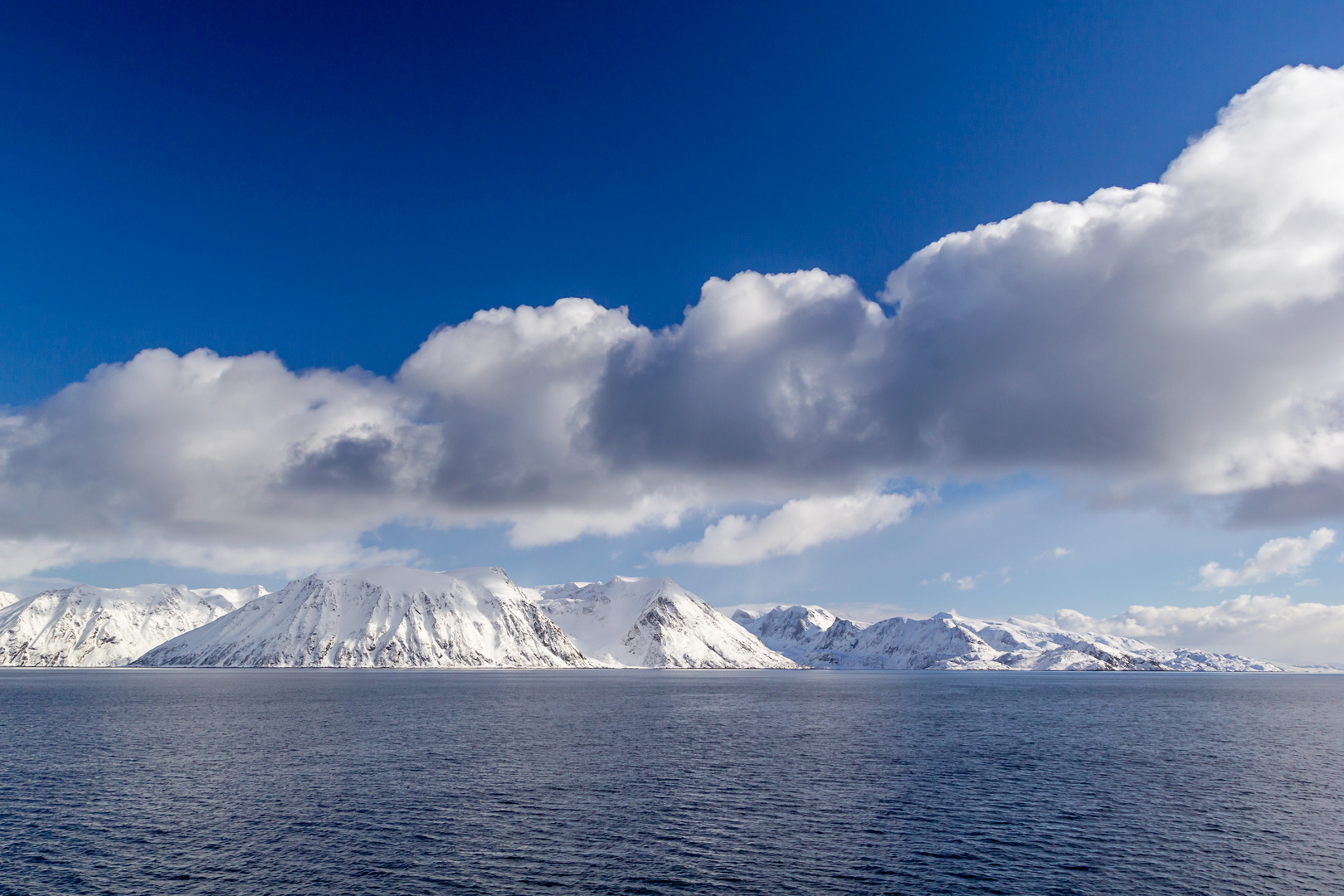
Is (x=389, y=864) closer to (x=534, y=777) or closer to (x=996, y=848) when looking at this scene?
(x=534, y=777)

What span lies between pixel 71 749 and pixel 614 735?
69350 mm

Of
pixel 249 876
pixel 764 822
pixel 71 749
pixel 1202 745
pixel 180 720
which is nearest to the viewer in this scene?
pixel 249 876

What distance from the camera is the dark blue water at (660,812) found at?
46875 mm

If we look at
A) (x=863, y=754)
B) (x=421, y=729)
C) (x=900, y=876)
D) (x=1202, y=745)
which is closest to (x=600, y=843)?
(x=900, y=876)

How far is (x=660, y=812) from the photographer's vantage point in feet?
207

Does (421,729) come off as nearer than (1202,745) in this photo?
No

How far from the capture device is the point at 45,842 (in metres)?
52.8

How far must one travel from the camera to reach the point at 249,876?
1828 inches

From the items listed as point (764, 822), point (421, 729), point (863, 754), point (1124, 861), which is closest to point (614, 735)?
point (421, 729)

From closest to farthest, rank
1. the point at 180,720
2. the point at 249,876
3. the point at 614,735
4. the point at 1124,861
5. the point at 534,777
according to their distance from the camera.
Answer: the point at 249,876 → the point at 1124,861 → the point at 534,777 → the point at 614,735 → the point at 180,720

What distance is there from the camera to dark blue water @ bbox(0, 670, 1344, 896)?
154 ft

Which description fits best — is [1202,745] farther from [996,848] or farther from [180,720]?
[180,720]

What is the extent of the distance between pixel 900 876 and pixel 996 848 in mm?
10164

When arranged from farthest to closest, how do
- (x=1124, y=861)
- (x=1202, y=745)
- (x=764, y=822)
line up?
(x=1202, y=745), (x=764, y=822), (x=1124, y=861)
